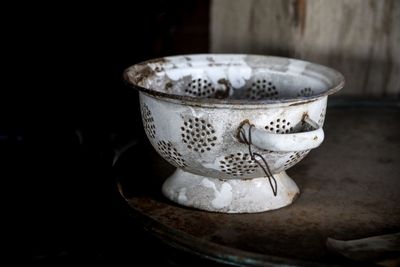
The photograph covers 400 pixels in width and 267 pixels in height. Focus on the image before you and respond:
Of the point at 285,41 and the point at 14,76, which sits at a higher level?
the point at 285,41

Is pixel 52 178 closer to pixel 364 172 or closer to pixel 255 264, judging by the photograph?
pixel 364 172

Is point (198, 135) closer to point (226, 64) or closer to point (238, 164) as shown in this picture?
point (238, 164)

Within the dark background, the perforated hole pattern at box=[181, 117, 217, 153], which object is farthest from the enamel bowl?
the dark background

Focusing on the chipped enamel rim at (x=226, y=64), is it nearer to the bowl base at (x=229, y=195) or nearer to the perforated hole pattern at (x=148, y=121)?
the perforated hole pattern at (x=148, y=121)

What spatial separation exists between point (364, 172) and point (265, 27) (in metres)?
0.69

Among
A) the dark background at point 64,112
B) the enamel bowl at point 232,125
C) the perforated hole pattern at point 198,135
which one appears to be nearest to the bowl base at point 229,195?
the enamel bowl at point 232,125

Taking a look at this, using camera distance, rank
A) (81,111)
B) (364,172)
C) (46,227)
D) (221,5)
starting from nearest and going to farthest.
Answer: (364,172) → (221,5) → (46,227) → (81,111)

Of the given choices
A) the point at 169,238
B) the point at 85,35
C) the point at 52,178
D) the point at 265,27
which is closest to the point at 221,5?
the point at 265,27

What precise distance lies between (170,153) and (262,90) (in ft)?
1.29

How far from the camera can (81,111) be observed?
2.54m

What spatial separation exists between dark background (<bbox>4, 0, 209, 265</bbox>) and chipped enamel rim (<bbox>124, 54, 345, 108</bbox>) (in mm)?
955

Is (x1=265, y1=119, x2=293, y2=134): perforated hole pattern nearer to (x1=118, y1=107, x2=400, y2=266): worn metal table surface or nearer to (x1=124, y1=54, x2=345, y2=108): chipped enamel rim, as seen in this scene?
(x1=124, y1=54, x2=345, y2=108): chipped enamel rim

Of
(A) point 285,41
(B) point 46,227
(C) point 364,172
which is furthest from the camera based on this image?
(B) point 46,227

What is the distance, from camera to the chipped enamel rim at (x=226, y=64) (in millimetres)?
1068
